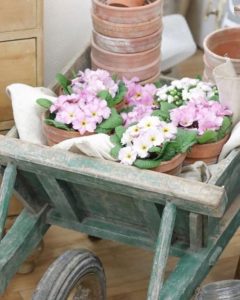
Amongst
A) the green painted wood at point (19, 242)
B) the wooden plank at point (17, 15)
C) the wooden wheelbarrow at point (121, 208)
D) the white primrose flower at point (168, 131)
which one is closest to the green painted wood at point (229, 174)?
the wooden wheelbarrow at point (121, 208)

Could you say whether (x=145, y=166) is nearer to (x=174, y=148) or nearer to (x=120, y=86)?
(x=174, y=148)

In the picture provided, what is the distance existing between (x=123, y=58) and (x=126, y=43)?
40mm

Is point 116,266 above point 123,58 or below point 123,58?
below

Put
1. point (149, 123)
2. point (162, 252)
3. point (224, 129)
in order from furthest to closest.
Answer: point (224, 129) < point (149, 123) < point (162, 252)

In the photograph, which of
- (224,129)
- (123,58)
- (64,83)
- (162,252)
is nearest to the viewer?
(162,252)

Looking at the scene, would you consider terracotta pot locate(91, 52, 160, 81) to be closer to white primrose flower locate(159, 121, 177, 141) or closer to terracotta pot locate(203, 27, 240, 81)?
terracotta pot locate(203, 27, 240, 81)

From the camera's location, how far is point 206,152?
5.38 feet

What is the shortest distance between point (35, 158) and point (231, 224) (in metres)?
0.48

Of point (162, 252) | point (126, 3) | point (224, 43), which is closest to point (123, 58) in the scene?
point (126, 3)

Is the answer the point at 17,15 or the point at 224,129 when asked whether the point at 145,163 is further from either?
the point at 17,15

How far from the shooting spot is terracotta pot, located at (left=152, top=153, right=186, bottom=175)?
5.00 ft

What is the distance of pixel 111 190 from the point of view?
1494 millimetres

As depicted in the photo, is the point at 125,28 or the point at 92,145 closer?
the point at 92,145

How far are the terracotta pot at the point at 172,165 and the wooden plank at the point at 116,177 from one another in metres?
0.07
